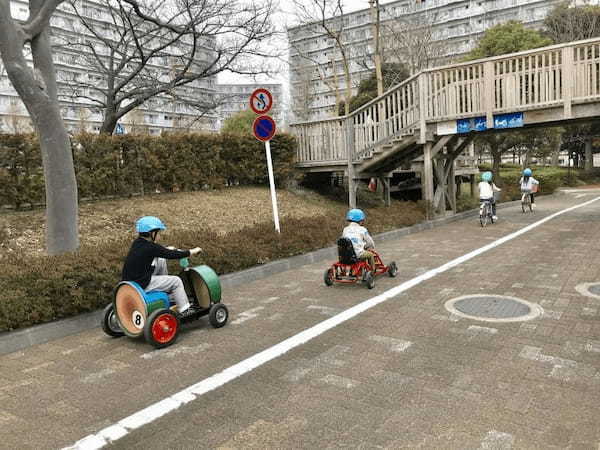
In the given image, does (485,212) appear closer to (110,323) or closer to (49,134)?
(49,134)

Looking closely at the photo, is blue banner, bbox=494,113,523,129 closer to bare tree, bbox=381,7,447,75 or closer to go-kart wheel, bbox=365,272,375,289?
go-kart wheel, bbox=365,272,375,289

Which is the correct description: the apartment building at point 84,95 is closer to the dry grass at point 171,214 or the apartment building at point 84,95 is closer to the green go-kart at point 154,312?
the dry grass at point 171,214

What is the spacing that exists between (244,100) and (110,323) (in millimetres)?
17957

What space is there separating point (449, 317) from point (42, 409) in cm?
393

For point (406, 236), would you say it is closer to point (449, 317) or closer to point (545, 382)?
point (449, 317)

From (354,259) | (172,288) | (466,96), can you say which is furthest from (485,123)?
(172,288)

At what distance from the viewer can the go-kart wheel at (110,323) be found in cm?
500

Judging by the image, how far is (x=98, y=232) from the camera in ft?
31.6

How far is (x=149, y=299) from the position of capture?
4676mm

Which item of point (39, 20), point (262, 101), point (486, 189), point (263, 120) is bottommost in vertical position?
point (486, 189)

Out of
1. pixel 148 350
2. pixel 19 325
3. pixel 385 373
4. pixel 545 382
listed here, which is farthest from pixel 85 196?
pixel 545 382

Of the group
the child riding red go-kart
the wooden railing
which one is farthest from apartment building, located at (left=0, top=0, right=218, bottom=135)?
the child riding red go-kart

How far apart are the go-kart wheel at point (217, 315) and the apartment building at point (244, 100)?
224 inches

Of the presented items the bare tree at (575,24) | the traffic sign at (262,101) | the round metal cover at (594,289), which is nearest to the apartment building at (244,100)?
the traffic sign at (262,101)
